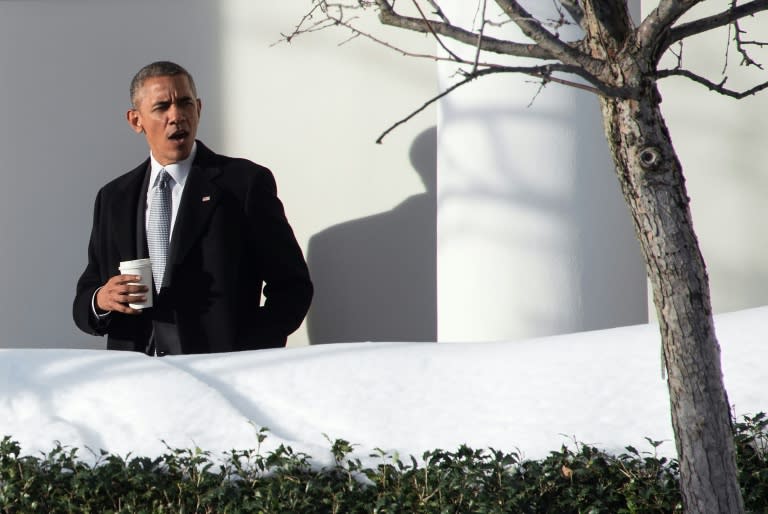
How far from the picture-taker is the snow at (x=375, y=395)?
308 cm

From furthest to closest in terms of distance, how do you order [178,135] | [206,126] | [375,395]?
[206,126]
[178,135]
[375,395]

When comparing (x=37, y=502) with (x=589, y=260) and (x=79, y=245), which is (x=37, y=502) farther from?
(x=79, y=245)

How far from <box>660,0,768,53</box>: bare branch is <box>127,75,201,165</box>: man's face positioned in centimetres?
253

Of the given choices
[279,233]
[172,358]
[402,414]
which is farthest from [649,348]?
[279,233]

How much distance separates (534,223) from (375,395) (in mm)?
1167

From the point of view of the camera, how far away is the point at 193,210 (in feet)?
14.5

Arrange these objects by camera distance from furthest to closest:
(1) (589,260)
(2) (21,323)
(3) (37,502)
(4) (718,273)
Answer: (2) (21,323) → (4) (718,273) → (1) (589,260) → (3) (37,502)

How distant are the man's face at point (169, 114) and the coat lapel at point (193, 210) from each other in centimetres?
11

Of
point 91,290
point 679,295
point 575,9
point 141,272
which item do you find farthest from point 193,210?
point 679,295

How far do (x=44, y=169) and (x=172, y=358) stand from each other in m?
2.46

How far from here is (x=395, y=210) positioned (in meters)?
5.46

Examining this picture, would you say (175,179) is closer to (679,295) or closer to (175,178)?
(175,178)

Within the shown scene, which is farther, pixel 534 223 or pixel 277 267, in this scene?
pixel 277 267

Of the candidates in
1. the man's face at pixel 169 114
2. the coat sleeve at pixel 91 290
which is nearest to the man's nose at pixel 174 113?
the man's face at pixel 169 114
